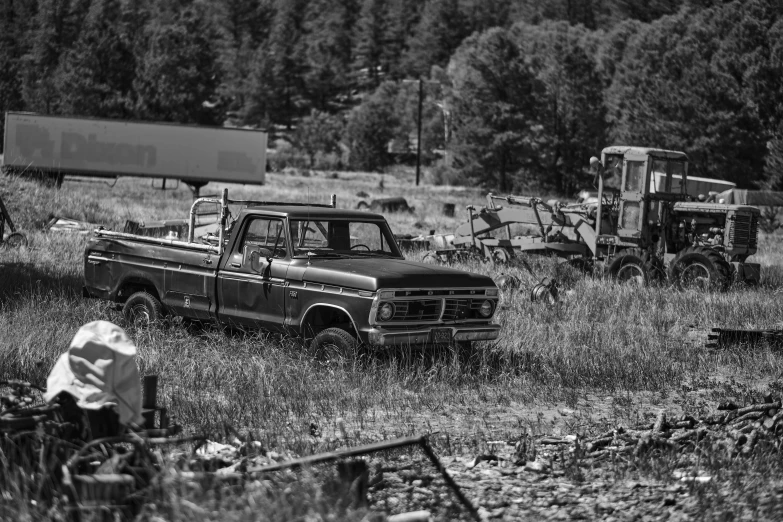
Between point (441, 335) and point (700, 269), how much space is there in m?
9.65

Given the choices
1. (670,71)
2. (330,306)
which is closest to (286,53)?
(670,71)

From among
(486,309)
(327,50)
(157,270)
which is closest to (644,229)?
(486,309)

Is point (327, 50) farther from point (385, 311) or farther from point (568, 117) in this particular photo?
point (385, 311)

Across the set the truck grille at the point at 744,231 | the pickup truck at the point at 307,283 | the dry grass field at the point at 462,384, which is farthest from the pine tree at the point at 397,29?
the pickup truck at the point at 307,283

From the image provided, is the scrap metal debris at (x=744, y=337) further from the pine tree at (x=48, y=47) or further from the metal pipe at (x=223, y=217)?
the pine tree at (x=48, y=47)

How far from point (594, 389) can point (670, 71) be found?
49829mm

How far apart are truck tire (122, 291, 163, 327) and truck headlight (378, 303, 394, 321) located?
10.4 ft

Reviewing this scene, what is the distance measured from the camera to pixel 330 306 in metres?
10.2

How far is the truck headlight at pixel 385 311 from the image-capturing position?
9953 mm

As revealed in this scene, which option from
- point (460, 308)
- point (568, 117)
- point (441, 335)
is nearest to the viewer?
point (441, 335)

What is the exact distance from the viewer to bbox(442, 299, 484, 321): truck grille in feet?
34.9

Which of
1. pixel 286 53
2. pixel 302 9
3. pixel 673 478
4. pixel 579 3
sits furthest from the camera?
pixel 302 9

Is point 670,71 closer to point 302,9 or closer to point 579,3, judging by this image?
point 579,3

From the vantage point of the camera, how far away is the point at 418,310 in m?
10.4
